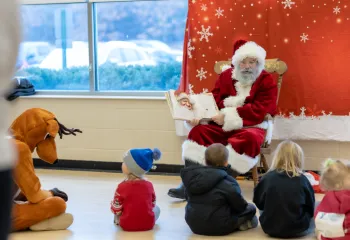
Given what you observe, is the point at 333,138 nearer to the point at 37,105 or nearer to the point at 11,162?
the point at 37,105

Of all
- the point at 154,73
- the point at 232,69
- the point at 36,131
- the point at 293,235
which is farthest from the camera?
the point at 154,73

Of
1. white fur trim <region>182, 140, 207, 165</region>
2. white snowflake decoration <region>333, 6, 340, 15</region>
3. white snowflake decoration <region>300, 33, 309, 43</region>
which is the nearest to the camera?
white fur trim <region>182, 140, 207, 165</region>

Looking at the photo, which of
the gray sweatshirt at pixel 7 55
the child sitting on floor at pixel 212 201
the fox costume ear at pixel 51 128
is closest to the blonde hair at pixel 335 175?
the child sitting on floor at pixel 212 201

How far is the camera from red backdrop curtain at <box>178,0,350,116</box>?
4637mm

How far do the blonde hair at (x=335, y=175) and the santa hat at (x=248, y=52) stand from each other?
4.92 feet

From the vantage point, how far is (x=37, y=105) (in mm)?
5551

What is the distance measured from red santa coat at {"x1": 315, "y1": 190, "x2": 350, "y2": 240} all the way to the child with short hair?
0.54ft

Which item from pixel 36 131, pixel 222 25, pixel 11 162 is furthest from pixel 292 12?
pixel 11 162

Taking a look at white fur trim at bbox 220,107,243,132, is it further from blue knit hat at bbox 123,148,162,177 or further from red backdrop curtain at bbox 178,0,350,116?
blue knit hat at bbox 123,148,162,177

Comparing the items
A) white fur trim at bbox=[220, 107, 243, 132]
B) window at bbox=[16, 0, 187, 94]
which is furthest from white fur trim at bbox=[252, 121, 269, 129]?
window at bbox=[16, 0, 187, 94]

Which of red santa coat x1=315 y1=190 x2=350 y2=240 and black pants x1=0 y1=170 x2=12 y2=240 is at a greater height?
black pants x1=0 y1=170 x2=12 y2=240

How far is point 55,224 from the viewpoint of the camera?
11.3ft

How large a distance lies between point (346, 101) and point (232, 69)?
3.30 feet

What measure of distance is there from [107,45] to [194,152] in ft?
6.30
